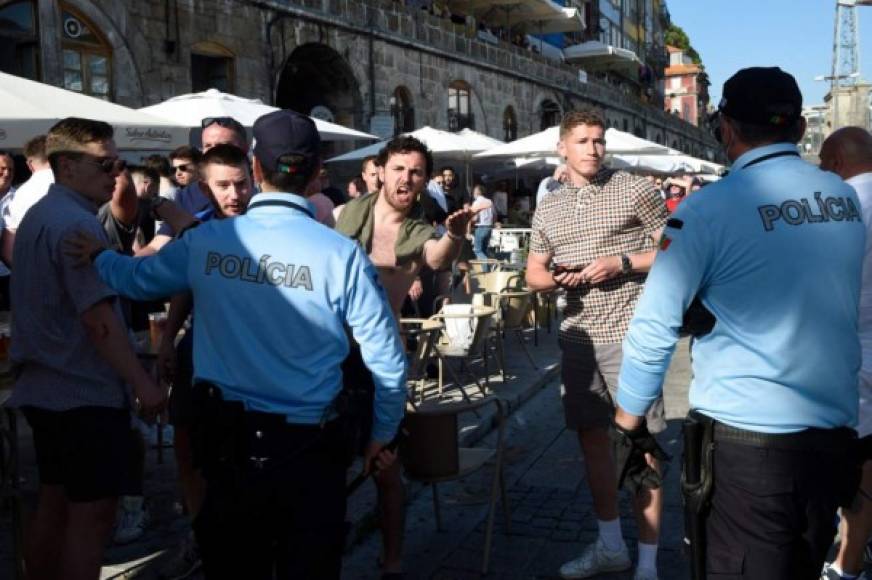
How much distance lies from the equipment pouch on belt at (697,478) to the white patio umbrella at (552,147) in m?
11.4

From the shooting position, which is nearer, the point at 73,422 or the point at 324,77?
the point at 73,422

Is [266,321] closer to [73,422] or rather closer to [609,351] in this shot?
[73,422]

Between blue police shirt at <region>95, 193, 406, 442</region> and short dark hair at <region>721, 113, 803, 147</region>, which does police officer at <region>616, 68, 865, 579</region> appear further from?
blue police shirt at <region>95, 193, 406, 442</region>

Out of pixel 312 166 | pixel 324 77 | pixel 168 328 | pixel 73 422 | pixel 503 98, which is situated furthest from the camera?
pixel 503 98

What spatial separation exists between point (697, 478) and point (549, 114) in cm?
2873

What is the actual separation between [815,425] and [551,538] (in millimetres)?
2187

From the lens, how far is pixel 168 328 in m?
3.43

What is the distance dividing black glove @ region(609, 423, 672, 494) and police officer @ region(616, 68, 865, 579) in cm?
18

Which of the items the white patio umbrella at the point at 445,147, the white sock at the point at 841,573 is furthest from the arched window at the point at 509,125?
the white sock at the point at 841,573

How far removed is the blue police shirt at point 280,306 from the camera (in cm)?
233

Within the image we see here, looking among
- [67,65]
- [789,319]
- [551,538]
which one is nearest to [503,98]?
[67,65]

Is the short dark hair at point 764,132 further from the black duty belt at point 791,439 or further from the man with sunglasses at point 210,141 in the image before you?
the man with sunglasses at point 210,141

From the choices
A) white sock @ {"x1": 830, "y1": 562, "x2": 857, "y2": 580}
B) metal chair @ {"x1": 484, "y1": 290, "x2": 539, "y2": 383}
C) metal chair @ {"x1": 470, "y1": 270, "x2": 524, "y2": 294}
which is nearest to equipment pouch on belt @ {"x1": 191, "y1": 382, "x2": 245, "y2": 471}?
white sock @ {"x1": 830, "y1": 562, "x2": 857, "y2": 580}

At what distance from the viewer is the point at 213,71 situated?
15.1 meters
